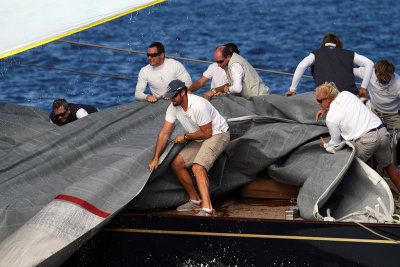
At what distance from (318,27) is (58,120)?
1668 cm

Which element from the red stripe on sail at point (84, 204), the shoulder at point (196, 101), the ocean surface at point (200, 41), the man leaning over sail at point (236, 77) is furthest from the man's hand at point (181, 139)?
the ocean surface at point (200, 41)

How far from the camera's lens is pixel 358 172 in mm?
5562

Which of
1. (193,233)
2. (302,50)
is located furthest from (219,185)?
(302,50)

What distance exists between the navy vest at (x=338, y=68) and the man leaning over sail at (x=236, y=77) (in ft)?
2.17

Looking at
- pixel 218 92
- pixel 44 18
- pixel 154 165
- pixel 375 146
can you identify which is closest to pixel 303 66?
pixel 218 92

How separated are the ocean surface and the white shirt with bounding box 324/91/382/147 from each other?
1089 cm

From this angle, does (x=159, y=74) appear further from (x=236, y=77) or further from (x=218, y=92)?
(x=236, y=77)

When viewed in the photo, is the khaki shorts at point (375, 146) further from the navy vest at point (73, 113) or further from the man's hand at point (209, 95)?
the navy vest at point (73, 113)

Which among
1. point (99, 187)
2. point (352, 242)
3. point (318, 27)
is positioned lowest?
point (318, 27)

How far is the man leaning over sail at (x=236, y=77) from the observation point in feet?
21.6

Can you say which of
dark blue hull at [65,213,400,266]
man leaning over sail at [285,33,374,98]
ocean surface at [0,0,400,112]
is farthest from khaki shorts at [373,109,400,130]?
ocean surface at [0,0,400,112]

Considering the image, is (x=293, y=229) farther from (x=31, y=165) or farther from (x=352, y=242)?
(x=31, y=165)

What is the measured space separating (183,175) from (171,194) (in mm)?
204

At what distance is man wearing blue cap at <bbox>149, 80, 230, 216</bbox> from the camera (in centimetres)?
546
